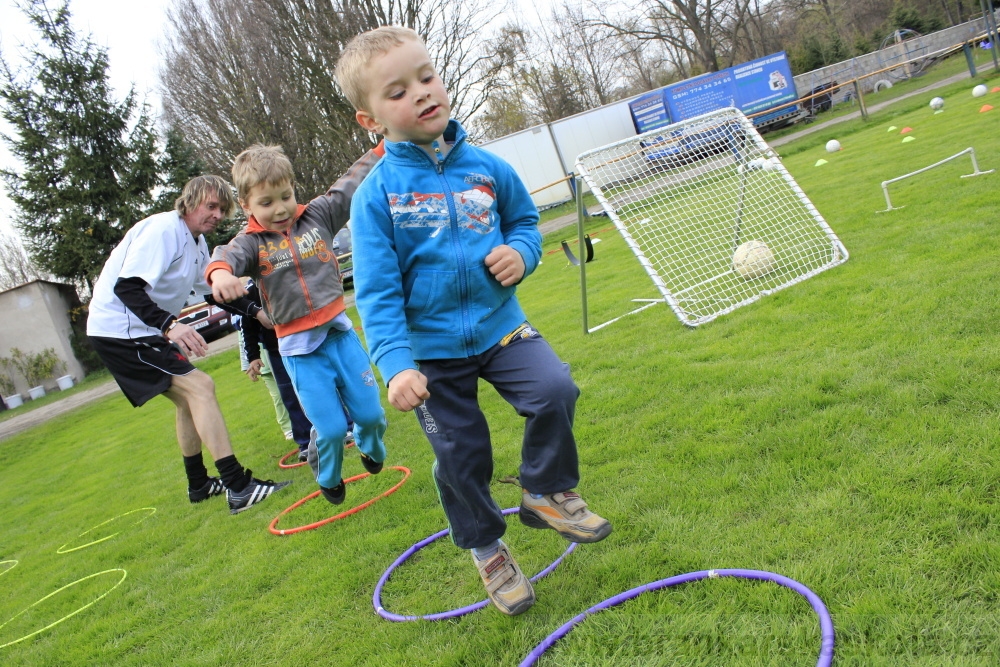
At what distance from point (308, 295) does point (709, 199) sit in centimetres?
530

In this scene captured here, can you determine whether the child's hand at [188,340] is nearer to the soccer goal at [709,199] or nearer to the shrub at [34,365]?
the soccer goal at [709,199]

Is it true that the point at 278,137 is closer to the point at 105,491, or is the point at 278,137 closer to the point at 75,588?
the point at 105,491

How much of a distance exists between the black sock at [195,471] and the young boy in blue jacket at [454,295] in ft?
12.3

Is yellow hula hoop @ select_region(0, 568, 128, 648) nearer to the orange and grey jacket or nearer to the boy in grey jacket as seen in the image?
the boy in grey jacket

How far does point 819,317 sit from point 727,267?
2470mm

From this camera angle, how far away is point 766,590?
2225 mm

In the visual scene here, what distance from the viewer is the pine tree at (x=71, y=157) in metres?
25.2

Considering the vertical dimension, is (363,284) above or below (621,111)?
below

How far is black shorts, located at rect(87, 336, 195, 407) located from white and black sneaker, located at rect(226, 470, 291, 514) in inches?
36.5

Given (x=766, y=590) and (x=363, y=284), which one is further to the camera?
(x=363, y=284)

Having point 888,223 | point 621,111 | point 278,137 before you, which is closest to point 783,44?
point 621,111

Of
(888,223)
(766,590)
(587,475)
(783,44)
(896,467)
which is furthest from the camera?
(783,44)

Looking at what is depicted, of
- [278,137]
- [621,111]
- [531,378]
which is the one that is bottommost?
[531,378]

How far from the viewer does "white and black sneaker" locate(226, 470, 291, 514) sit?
5.17 metres
